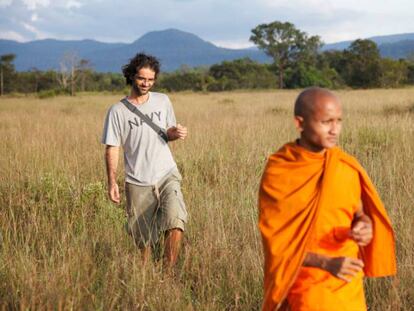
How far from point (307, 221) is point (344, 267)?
20 centimetres

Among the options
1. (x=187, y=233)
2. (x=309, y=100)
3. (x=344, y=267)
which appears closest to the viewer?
(x=344, y=267)

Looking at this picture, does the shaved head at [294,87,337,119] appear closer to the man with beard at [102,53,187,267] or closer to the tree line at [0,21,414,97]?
the man with beard at [102,53,187,267]

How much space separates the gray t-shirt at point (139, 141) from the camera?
11.9 ft

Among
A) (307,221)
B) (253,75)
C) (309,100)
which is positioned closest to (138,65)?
(309,100)

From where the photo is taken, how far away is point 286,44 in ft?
199

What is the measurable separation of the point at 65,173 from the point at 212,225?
2.51 m

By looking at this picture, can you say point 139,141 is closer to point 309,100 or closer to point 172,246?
point 172,246

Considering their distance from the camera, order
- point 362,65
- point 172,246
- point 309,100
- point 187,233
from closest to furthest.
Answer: point 309,100, point 172,246, point 187,233, point 362,65

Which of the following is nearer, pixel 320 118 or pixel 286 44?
pixel 320 118

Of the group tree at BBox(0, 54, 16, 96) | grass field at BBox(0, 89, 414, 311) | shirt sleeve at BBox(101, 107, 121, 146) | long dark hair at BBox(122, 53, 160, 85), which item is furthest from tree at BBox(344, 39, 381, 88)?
shirt sleeve at BBox(101, 107, 121, 146)

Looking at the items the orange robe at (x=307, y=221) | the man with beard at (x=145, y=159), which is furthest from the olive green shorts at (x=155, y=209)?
the orange robe at (x=307, y=221)

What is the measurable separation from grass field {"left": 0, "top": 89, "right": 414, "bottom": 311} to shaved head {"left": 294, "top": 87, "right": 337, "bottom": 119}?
1227mm

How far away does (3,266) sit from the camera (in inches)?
126

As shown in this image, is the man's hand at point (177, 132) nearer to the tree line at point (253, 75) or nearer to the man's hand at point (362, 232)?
the man's hand at point (362, 232)
